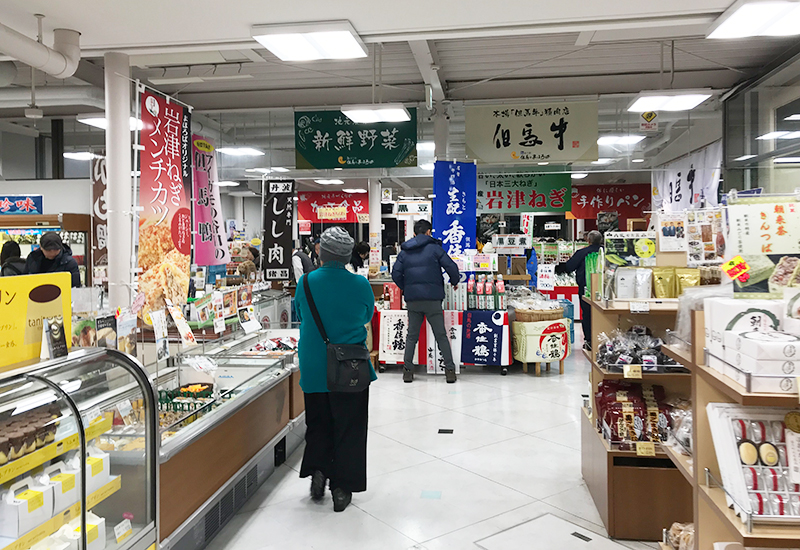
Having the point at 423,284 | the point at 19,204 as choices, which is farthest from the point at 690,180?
the point at 19,204

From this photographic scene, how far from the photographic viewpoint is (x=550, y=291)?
10.7 metres

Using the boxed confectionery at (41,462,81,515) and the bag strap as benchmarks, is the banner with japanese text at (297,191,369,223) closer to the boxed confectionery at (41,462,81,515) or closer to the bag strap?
the bag strap

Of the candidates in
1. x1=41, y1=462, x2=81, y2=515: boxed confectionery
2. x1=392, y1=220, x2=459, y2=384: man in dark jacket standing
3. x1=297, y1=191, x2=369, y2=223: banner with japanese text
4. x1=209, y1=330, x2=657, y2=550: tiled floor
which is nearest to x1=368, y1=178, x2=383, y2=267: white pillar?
x1=297, y1=191, x2=369, y2=223: banner with japanese text

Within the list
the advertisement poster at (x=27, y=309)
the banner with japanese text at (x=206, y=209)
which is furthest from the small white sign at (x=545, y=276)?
the advertisement poster at (x=27, y=309)

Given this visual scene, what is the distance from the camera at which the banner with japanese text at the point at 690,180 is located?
9.19 meters

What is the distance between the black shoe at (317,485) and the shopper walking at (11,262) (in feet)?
14.2

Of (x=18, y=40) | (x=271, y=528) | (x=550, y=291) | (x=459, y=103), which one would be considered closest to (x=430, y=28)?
(x=18, y=40)

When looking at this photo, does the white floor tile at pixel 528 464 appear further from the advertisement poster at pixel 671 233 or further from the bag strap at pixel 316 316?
the advertisement poster at pixel 671 233

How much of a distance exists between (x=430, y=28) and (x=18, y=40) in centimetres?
266

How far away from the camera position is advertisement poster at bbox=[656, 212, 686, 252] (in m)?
3.46

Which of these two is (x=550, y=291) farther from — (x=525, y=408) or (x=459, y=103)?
(x=525, y=408)

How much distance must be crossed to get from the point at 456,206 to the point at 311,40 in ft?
14.2

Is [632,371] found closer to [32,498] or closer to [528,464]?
[528,464]

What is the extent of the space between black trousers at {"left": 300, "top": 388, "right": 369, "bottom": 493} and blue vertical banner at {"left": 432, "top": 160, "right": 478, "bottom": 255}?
4716 mm
